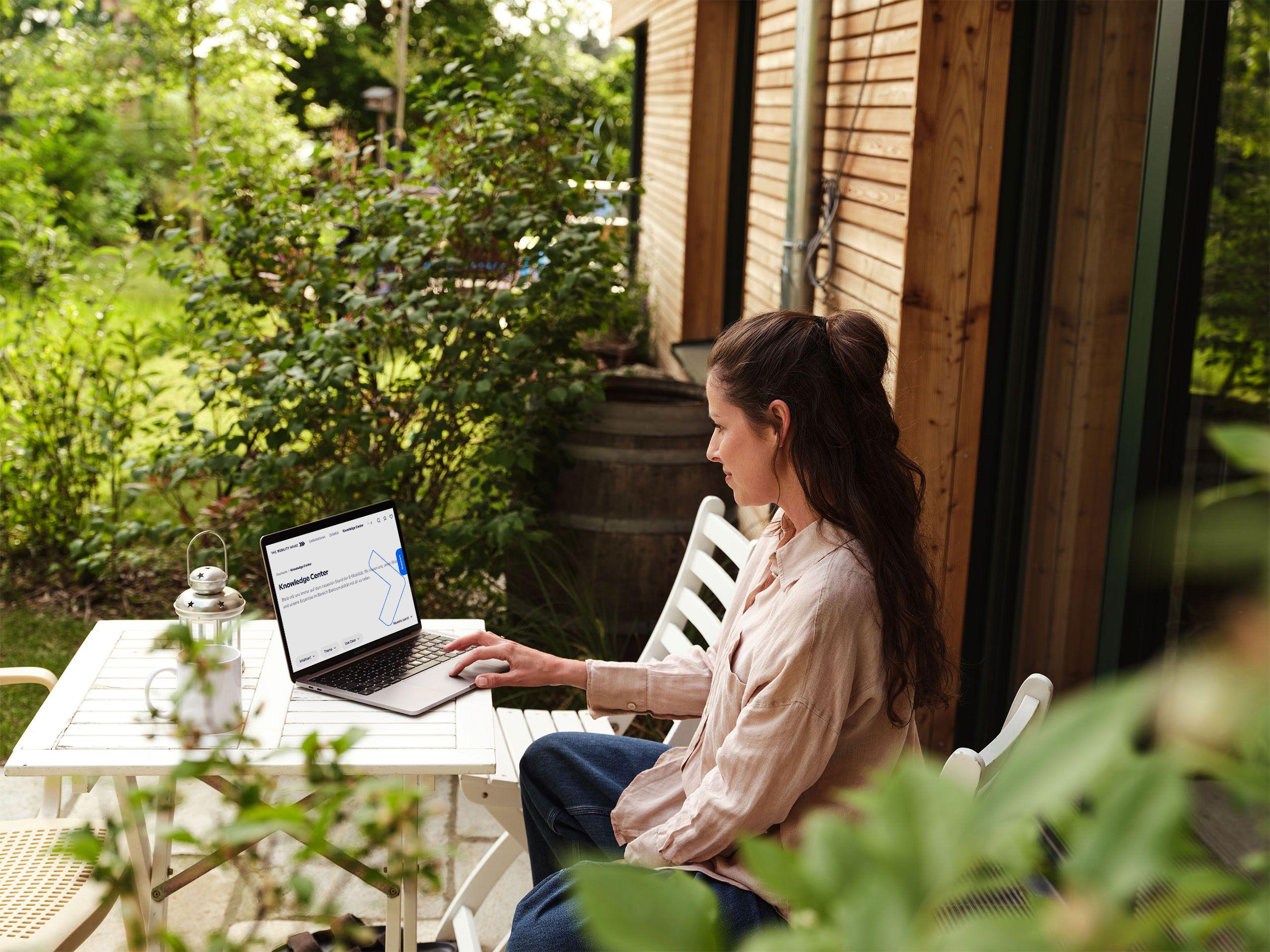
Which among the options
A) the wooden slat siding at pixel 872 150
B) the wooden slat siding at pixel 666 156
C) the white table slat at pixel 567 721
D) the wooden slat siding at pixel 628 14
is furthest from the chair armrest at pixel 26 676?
the wooden slat siding at pixel 628 14

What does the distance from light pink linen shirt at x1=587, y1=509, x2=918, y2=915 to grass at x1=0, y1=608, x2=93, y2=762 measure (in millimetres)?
2787

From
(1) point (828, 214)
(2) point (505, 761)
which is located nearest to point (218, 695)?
(2) point (505, 761)

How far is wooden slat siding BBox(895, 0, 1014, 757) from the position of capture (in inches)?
113

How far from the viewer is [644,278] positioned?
8.92 m

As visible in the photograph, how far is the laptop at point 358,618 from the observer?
2270 mm

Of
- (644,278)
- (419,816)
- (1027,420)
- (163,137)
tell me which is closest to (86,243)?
(163,137)

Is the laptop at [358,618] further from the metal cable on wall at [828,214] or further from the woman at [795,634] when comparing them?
the metal cable on wall at [828,214]

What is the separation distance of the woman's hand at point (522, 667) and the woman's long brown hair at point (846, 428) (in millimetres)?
632

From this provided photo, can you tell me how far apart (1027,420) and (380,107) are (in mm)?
14251

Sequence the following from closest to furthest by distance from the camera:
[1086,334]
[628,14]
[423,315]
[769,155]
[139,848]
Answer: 1. [139,848]
2. [1086,334]
3. [423,315]
4. [769,155]
5. [628,14]

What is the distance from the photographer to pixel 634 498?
13.0 feet

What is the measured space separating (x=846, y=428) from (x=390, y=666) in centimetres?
101

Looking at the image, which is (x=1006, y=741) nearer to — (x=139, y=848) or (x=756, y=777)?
(x=756, y=777)

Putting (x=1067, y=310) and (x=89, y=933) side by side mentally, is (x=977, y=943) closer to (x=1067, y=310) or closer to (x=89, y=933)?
(x=89, y=933)
